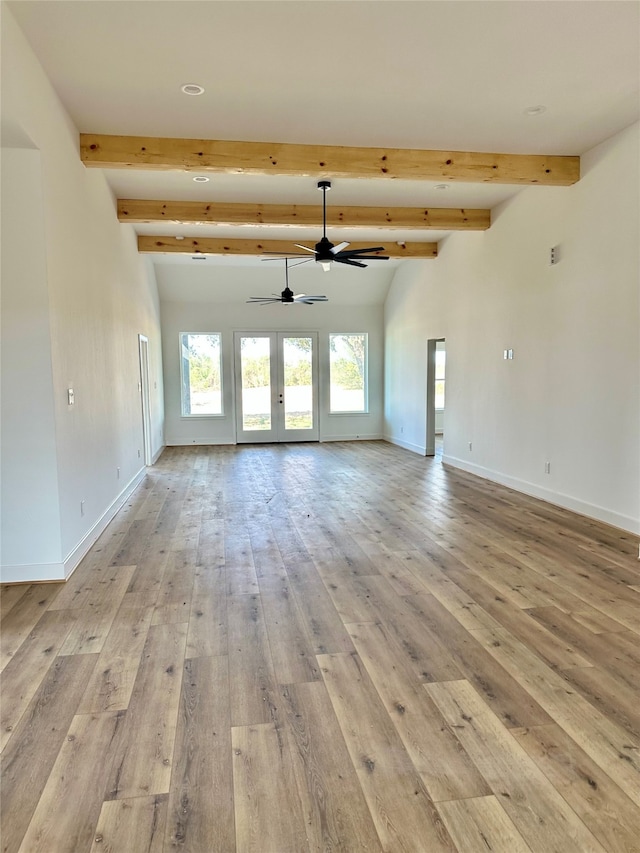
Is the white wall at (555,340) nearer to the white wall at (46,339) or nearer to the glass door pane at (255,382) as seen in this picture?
the glass door pane at (255,382)

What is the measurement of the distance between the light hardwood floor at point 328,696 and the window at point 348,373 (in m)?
6.56

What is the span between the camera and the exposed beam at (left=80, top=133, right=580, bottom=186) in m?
4.24

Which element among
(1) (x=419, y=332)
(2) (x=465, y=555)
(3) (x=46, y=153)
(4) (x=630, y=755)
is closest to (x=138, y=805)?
(4) (x=630, y=755)

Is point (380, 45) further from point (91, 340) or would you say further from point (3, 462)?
point (3, 462)

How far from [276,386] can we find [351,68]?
7.44m

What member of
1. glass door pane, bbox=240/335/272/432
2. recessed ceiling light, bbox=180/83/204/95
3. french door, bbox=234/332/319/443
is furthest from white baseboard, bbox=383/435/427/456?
recessed ceiling light, bbox=180/83/204/95

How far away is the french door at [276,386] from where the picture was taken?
1035 cm

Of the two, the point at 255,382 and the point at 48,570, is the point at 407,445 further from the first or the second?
the point at 48,570

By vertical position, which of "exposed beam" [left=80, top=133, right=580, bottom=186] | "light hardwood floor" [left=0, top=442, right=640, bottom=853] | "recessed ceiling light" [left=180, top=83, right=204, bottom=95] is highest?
"recessed ceiling light" [left=180, top=83, right=204, bottom=95]

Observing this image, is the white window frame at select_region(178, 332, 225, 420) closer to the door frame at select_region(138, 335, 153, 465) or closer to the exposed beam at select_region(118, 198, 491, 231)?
the door frame at select_region(138, 335, 153, 465)

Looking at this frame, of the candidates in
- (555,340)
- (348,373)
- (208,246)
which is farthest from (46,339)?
(348,373)

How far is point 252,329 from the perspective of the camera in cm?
1023

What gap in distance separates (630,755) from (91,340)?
445 cm

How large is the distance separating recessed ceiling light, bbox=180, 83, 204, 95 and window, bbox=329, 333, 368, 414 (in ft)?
23.6
